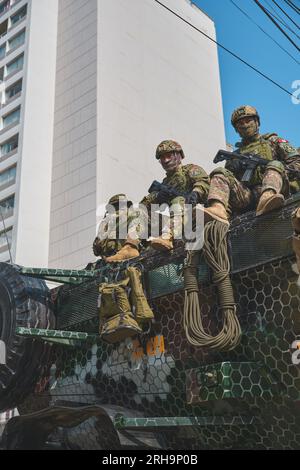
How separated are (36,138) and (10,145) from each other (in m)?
2.40

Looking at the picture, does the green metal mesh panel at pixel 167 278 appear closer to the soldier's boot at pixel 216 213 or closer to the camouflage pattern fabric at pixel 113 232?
the soldier's boot at pixel 216 213

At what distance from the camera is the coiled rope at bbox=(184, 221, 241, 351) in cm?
462

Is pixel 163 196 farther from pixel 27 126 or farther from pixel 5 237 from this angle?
pixel 27 126

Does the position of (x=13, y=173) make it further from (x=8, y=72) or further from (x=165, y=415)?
(x=165, y=415)

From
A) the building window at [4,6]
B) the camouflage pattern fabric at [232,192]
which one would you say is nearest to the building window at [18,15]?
the building window at [4,6]

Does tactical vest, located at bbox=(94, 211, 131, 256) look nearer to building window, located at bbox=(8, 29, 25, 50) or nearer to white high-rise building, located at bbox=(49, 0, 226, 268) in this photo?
white high-rise building, located at bbox=(49, 0, 226, 268)

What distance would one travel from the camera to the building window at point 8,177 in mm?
24891

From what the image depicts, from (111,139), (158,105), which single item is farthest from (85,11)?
(111,139)

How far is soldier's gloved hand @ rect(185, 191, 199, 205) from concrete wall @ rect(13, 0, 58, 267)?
16.6 m

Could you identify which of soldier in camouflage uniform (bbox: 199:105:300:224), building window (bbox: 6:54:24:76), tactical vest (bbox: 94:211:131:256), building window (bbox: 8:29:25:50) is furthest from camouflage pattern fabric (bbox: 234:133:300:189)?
building window (bbox: 8:29:25:50)

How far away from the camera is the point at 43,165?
24.1 m

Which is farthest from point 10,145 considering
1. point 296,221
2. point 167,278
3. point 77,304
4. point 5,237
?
point 296,221

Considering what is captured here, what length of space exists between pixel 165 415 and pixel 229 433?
78 cm

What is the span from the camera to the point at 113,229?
707cm
